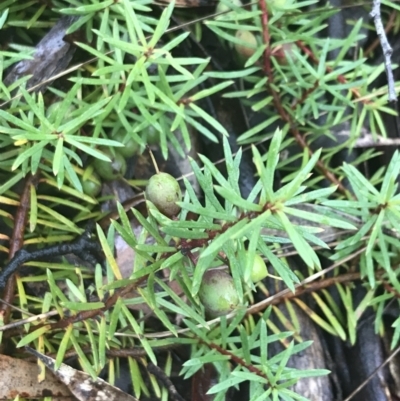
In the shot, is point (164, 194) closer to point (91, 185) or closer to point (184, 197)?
point (184, 197)

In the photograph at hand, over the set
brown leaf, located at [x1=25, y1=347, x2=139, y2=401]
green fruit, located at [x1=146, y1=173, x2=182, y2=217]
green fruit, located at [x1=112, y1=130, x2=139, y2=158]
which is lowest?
brown leaf, located at [x1=25, y1=347, x2=139, y2=401]

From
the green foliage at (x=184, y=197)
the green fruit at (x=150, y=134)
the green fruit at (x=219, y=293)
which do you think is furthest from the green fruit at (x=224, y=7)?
the green fruit at (x=219, y=293)

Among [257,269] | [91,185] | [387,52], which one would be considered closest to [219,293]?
[257,269]

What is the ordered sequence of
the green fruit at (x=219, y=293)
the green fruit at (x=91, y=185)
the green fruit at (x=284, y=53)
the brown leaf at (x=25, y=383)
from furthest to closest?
1. the green fruit at (x=284, y=53)
2. the green fruit at (x=91, y=185)
3. the brown leaf at (x=25, y=383)
4. the green fruit at (x=219, y=293)

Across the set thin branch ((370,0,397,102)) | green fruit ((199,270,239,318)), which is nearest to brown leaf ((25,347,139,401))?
green fruit ((199,270,239,318))

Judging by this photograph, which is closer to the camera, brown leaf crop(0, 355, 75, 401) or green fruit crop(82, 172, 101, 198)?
brown leaf crop(0, 355, 75, 401)

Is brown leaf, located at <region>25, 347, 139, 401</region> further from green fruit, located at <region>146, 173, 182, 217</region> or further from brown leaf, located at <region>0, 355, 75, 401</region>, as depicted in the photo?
green fruit, located at <region>146, 173, 182, 217</region>

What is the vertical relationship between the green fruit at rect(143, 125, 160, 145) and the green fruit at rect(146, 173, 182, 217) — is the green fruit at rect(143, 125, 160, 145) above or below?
below

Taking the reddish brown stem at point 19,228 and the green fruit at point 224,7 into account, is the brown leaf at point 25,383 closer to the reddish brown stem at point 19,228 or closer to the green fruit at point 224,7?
the reddish brown stem at point 19,228
